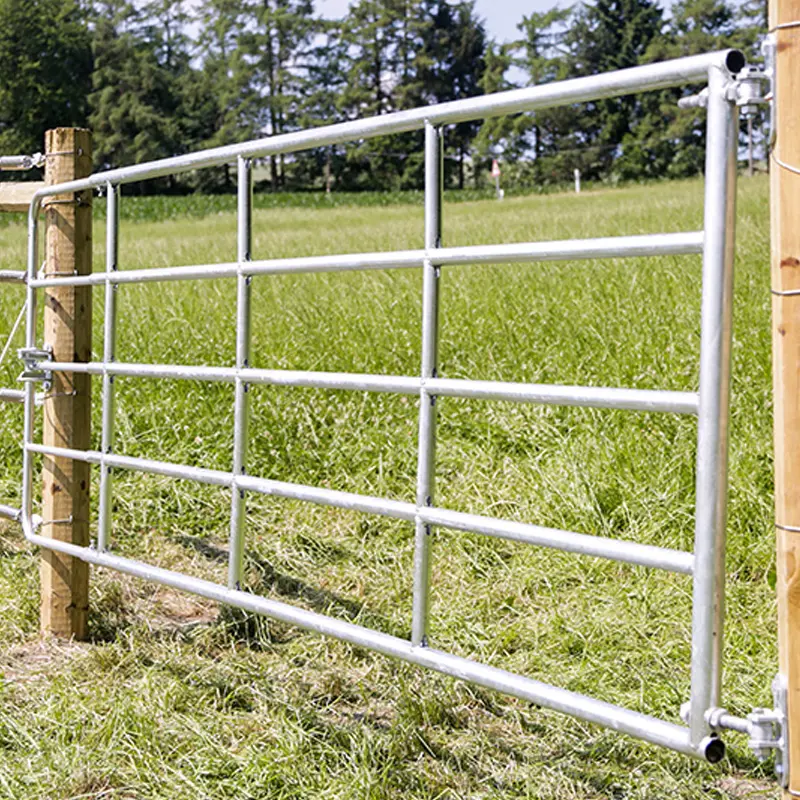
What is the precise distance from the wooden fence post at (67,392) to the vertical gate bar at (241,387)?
1029mm

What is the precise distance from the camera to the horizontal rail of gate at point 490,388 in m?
2.06

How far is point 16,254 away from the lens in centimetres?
1404

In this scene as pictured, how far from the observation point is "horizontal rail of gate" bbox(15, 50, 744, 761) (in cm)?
206

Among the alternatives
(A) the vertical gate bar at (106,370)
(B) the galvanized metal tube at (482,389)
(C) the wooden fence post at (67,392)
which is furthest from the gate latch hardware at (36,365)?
(B) the galvanized metal tube at (482,389)

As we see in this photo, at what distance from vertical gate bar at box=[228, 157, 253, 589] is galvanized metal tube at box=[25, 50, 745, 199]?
0.11 metres

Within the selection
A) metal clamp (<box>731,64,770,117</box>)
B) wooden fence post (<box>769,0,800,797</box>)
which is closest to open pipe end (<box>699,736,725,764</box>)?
wooden fence post (<box>769,0,800,797</box>)

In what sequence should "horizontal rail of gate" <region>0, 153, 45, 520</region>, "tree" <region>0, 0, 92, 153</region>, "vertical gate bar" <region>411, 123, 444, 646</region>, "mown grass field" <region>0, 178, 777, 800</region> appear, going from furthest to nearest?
"tree" <region>0, 0, 92, 153</region>
"horizontal rail of gate" <region>0, 153, 45, 520</region>
"mown grass field" <region>0, 178, 777, 800</region>
"vertical gate bar" <region>411, 123, 444, 646</region>

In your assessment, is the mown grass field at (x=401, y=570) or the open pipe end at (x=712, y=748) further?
the mown grass field at (x=401, y=570)

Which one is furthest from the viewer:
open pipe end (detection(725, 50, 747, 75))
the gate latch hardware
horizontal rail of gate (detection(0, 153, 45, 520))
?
horizontal rail of gate (detection(0, 153, 45, 520))

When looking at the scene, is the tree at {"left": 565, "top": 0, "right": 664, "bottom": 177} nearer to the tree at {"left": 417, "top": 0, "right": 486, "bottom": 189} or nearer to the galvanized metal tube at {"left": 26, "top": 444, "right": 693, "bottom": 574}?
the tree at {"left": 417, "top": 0, "right": 486, "bottom": 189}

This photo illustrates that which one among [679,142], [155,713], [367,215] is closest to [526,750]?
[155,713]

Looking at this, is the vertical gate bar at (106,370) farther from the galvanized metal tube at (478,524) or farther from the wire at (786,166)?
Result: the wire at (786,166)

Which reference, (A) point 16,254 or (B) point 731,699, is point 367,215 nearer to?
(A) point 16,254

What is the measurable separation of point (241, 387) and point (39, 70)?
226 ft
